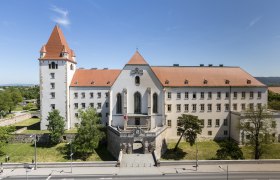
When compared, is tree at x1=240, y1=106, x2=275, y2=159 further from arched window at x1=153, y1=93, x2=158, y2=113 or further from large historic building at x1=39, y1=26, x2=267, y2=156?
arched window at x1=153, y1=93, x2=158, y2=113

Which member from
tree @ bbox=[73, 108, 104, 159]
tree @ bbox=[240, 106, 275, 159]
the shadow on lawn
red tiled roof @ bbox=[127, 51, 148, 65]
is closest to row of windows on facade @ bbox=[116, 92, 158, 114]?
red tiled roof @ bbox=[127, 51, 148, 65]

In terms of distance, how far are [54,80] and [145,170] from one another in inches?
1499

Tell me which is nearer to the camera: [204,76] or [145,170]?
[145,170]

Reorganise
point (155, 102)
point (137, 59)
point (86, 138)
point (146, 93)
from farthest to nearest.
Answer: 1. point (155, 102)
2. point (137, 59)
3. point (146, 93)
4. point (86, 138)

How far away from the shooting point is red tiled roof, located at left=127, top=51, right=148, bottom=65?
52281mm

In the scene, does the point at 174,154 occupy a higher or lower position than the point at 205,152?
lower

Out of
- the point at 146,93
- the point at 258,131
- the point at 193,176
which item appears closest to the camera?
the point at 193,176

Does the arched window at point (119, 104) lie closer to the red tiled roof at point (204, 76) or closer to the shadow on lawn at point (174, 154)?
the red tiled roof at point (204, 76)

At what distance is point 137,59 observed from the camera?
52.9 metres

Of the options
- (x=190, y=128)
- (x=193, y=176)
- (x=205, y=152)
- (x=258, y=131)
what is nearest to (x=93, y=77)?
(x=190, y=128)

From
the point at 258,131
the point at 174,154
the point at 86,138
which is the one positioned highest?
the point at 258,131

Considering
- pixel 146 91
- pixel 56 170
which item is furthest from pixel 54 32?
pixel 56 170

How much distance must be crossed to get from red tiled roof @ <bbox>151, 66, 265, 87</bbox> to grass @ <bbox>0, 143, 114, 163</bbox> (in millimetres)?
23782

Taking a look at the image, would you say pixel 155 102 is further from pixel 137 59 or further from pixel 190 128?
pixel 190 128
